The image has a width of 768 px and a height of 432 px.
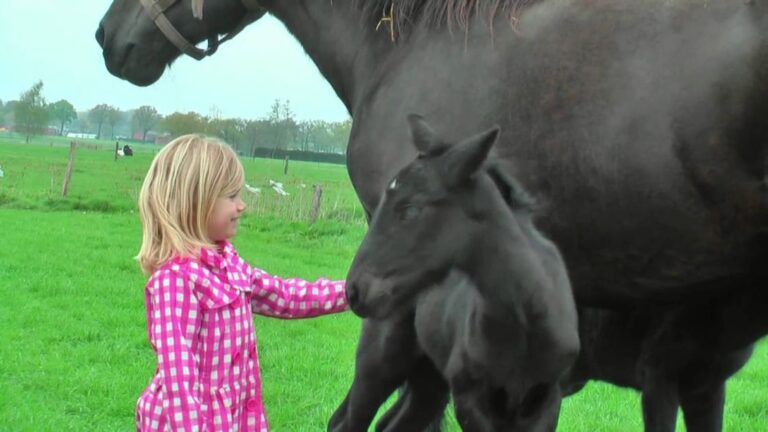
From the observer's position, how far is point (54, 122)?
6200 cm

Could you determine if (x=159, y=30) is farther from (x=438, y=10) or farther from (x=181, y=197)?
(x=181, y=197)

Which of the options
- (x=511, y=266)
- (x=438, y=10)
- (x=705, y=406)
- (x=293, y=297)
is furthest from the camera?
(x=705, y=406)

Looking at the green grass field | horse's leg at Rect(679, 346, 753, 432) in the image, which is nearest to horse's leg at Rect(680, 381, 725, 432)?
horse's leg at Rect(679, 346, 753, 432)

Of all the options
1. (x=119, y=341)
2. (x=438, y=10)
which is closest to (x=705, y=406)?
(x=438, y=10)

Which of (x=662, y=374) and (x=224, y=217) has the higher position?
(x=224, y=217)

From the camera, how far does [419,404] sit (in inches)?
141

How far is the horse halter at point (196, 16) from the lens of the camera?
3.81 metres

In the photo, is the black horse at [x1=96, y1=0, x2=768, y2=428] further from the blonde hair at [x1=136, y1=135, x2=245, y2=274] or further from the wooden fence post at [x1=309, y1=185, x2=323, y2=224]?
the wooden fence post at [x1=309, y1=185, x2=323, y2=224]

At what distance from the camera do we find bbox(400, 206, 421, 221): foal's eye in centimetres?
246

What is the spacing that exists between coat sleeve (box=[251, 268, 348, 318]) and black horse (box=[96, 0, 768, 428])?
1.15ft

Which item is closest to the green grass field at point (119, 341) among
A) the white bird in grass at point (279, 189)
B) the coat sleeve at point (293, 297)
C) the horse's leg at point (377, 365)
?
the horse's leg at point (377, 365)

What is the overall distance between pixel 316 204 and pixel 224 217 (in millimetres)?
13446

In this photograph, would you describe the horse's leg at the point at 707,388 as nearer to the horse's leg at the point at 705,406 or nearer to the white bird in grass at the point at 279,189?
the horse's leg at the point at 705,406

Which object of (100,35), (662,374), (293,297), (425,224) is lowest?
(662,374)
